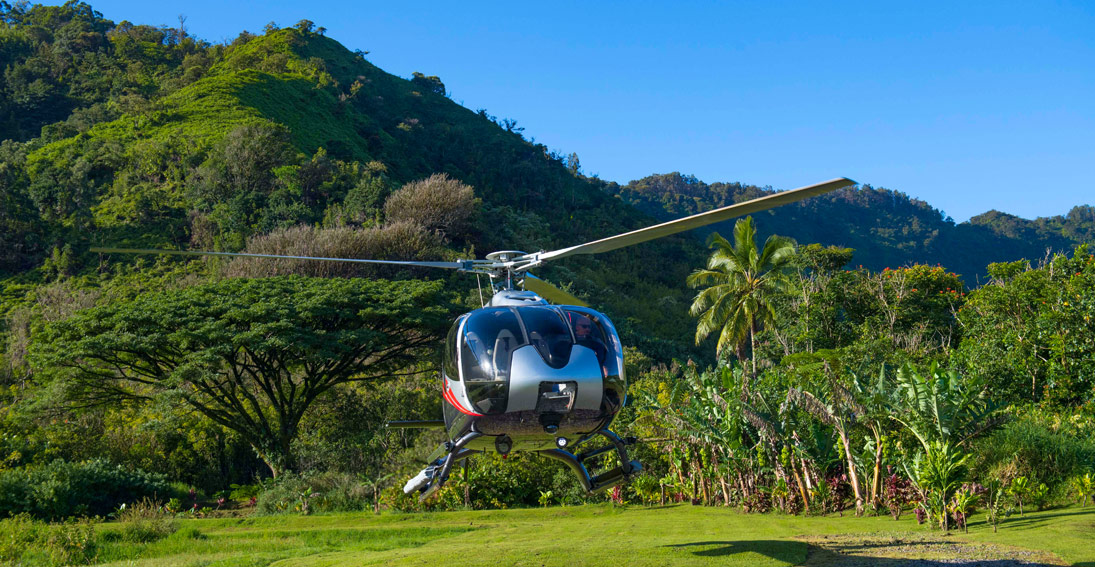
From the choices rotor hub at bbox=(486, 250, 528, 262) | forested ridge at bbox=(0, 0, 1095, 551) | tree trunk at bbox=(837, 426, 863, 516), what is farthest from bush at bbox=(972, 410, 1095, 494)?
rotor hub at bbox=(486, 250, 528, 262)

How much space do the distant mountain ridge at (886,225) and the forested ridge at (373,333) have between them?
116 feet

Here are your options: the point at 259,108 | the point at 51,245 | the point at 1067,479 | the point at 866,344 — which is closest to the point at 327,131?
the point at 259,108

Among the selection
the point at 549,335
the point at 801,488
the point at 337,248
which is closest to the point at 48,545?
the point at 549,335

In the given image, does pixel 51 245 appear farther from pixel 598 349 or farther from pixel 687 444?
pixel 598 349

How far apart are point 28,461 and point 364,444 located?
8.67 meters

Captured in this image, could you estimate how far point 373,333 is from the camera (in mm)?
24641

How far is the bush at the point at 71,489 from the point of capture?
18.7 m

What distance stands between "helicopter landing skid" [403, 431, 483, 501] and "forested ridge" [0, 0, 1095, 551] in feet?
29.0

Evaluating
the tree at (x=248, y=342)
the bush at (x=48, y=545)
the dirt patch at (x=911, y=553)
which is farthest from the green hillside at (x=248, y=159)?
the dirt patch at (x=911, y=553)

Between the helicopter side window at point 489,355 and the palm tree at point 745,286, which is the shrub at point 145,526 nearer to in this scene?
the helicopter side window at point 489,355

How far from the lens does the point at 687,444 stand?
758 inches

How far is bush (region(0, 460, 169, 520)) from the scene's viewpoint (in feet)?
61.4

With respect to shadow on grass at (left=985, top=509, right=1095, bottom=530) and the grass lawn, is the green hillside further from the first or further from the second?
shadow on grass at (left=985, top=509, right=1095, bottom=530)

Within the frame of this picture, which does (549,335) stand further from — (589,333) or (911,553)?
(911,553)
